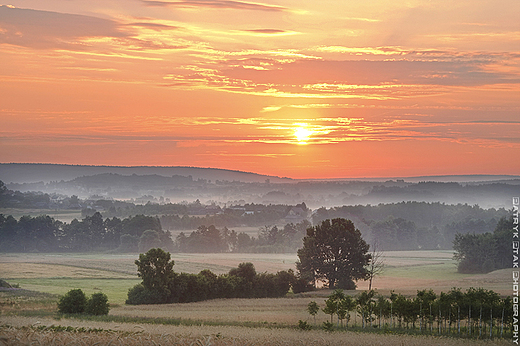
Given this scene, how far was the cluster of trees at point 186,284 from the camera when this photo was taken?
2660 inches

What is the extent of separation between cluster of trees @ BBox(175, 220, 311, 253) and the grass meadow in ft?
89.6

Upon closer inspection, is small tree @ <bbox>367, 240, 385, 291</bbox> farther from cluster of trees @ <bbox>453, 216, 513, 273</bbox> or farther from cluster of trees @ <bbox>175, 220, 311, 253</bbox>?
cluster of trees @ <bbox>175, 220, 311, 253</bbox>

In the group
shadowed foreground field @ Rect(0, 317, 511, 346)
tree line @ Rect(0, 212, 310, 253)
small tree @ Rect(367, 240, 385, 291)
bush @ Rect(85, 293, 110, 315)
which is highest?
tree line @ Rect(0, 212, 310, 253)

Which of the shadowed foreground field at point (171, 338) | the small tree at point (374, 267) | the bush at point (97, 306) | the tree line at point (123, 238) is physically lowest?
the bush at point (97, 306)

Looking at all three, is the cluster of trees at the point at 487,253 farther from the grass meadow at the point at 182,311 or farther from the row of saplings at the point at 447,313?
the row of saplings at the point at 447,313

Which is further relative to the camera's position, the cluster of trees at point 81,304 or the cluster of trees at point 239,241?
the cluster of trees at point 239,241

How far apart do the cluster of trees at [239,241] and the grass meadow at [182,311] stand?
27325 mm

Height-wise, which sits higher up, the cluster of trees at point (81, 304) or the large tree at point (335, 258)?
the large tree at point (335, 258)

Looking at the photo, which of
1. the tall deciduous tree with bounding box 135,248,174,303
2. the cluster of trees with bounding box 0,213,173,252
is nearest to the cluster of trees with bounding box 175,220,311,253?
the cluster of trees with bounding box 0,213,173,252

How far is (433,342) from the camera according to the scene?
3616cm

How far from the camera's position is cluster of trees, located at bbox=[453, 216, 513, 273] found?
116 m

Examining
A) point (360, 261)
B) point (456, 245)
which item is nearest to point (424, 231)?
point (456, 245)

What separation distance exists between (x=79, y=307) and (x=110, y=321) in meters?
8.71

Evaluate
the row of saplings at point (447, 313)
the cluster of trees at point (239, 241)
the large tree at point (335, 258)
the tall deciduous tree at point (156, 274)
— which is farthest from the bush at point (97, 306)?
the cluster of trees at point (239, 241)
